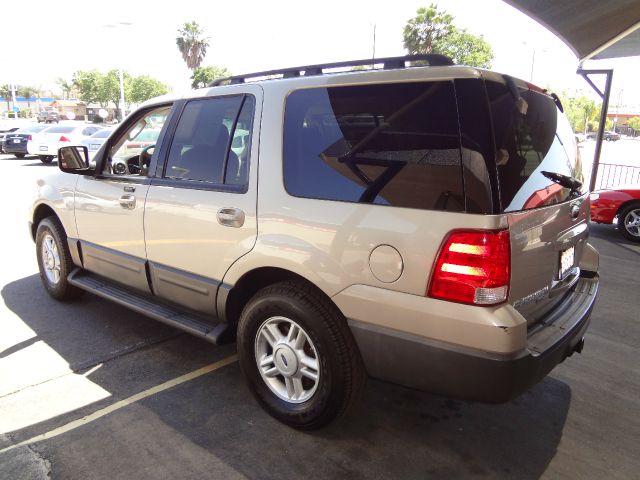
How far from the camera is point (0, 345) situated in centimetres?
387

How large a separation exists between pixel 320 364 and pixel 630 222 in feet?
25.7

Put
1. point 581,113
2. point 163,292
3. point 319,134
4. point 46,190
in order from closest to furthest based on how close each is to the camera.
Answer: point 319,134
point 163,292
point 46,190
point 581,113

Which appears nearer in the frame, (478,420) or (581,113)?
(478,420)

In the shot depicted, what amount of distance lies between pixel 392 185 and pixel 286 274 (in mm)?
848

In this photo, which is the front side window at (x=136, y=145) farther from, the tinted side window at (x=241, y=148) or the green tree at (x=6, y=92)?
the green tree at (x=6, y=92)

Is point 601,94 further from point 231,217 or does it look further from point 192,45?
point 192,45

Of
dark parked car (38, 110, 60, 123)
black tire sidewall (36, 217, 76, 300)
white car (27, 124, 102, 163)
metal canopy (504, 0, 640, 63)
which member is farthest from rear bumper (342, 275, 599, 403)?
dark parked car (38, 110, 60, 123)

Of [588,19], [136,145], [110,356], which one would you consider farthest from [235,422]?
[588,19]

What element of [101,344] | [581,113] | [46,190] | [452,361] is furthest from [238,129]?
[581,113]

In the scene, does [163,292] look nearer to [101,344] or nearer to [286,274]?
[101,344]

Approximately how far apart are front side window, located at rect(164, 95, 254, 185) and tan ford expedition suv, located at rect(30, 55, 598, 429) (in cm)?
1

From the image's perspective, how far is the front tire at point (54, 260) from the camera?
4.50m

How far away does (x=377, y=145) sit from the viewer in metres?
2.38

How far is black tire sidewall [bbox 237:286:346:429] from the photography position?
8.39 ft
